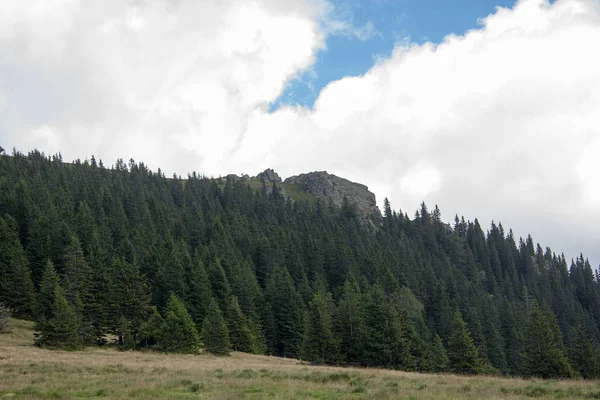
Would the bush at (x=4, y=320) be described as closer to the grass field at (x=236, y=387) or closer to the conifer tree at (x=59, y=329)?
the conifer tree at (x=59, y=329)

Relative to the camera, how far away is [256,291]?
82.3 metres

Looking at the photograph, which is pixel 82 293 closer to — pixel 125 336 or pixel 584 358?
pixel 125 336

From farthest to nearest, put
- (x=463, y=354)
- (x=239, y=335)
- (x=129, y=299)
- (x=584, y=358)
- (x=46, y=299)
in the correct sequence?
(x=584, y=358) → (x=239, y=335) → (x=129, y=299) → (x=46, y=299) → (x=463, y=354)

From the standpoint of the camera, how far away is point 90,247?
7150 cm

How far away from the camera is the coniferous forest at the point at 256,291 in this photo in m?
51.9

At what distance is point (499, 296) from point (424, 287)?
29685 mm

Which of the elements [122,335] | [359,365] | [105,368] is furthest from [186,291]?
[105,368]

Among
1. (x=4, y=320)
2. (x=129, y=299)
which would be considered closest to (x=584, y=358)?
(x=129, y=299)

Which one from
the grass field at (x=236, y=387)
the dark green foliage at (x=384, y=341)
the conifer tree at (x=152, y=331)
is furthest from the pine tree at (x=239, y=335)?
the grass field at (x=236, y=387)

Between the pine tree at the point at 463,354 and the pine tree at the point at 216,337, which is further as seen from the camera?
the pine tree at the point at 463,354

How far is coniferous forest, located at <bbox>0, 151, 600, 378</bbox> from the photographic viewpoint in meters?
51.9

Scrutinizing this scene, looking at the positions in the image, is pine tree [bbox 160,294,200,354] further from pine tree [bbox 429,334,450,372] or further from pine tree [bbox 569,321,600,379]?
pine tree [bbox 569,321,600,379]

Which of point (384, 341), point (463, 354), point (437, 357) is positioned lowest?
point (437, 357)

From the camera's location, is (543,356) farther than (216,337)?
Yes
